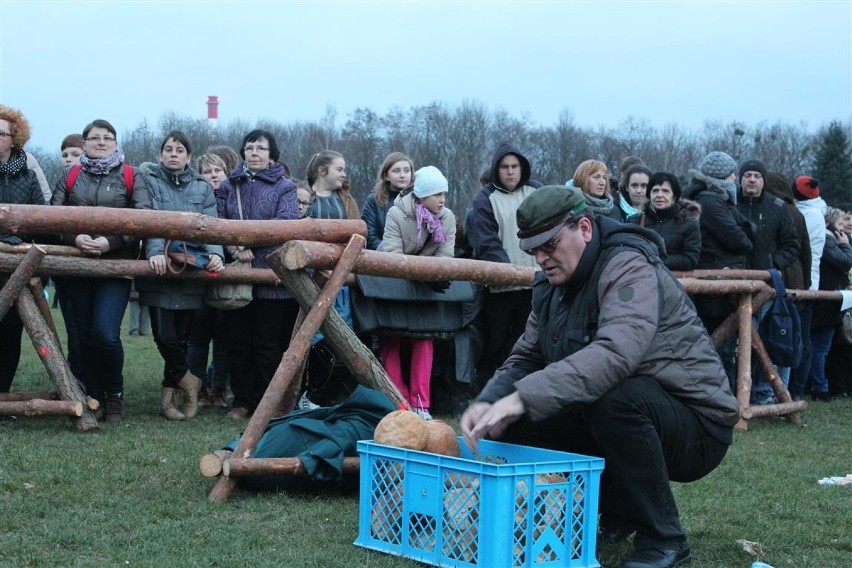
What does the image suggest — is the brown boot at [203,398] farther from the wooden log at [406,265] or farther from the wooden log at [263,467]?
the wooden log at [263,467]

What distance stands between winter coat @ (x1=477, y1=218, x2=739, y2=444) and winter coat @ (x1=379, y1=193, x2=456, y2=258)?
3780 mm

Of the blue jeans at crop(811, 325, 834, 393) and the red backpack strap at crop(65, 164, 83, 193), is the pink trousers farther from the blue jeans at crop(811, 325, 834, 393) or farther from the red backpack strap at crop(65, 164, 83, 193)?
the blue jeans at crop(811, 325, 834, 393)

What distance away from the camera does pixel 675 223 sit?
30.4ft

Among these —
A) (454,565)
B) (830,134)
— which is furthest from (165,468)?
(830,134)

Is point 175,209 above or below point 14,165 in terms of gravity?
below

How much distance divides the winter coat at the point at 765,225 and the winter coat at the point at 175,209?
17.0ft

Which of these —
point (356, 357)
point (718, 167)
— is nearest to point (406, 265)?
point (356, 357)

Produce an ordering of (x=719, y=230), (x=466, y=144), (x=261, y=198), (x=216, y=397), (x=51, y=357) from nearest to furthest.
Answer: (x=51, y=357) → (x=261, y=198) → (x=216, y=397) → (x=719, y=230) → (x=466, y=144)

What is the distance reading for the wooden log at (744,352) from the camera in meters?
9.09

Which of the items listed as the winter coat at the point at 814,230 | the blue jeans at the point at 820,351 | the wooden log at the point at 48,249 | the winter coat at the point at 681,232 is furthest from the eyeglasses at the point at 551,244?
the blue jeans at the point at 820,351

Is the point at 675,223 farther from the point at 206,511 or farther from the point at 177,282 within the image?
the point at 206,511

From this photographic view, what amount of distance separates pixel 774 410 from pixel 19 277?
629cm

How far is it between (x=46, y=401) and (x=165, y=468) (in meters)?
1.53

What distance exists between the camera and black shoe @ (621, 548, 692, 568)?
4.25 meters
